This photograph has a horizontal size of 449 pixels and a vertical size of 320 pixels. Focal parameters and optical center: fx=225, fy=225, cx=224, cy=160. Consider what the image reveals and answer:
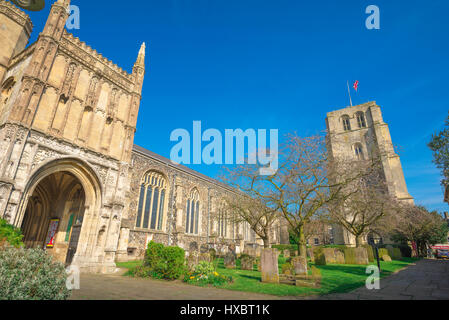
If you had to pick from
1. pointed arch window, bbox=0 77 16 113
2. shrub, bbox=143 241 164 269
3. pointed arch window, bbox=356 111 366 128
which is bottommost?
shrub, bbox=143 241 164 269

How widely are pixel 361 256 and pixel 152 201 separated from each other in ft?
62.7

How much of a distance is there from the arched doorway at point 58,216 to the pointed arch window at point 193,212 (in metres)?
14.2

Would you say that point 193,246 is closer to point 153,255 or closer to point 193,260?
point 193,260

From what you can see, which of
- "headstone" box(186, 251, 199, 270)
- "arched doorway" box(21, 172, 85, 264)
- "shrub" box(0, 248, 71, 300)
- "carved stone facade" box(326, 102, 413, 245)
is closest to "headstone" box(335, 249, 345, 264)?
"headstone" box(186, 251, 199, 270)

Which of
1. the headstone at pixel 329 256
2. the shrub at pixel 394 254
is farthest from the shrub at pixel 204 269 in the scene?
the shrub at pixel 394 254

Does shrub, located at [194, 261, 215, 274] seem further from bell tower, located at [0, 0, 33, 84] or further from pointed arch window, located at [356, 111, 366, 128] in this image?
pointed arch window, located at [356, 111, 366, 128]

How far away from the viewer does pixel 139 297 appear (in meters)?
6.06

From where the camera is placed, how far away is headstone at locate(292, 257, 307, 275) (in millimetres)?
8930

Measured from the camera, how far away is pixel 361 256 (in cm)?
1700

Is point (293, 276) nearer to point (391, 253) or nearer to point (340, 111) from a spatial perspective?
point (391, 253)

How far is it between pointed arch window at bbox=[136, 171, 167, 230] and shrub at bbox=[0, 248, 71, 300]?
18379 mm

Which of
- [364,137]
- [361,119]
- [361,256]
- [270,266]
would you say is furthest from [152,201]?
[361,119]

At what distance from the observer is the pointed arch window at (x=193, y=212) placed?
27656 millimetres
